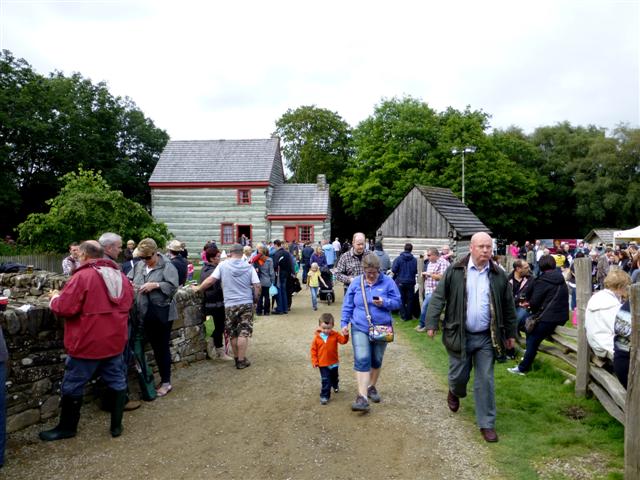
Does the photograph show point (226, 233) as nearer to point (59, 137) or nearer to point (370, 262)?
point (59, 137)

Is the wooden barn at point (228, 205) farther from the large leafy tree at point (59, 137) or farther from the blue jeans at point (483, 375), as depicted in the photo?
the blue jeans at point (483, 375)

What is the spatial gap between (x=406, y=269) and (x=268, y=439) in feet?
24.0

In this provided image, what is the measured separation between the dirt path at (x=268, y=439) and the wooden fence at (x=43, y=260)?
1526 cm

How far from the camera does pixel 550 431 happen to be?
204 inches

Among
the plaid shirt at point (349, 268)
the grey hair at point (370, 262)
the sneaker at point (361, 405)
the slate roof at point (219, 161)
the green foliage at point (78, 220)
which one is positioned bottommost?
the sneaker at point (361, 405)

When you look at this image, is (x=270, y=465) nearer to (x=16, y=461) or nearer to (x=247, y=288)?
(x=16, y=461)

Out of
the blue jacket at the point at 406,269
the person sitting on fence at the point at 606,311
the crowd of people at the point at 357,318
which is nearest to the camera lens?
the crowd of people at the point at 357,318

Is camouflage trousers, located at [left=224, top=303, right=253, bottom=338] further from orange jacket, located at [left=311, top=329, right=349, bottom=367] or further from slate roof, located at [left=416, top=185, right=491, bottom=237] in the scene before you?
slate roof, located at [left=416, top=185, right=491, bottom=237]

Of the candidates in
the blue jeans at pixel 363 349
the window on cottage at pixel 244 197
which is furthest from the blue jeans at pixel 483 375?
the window on cottage at pixel 244 197

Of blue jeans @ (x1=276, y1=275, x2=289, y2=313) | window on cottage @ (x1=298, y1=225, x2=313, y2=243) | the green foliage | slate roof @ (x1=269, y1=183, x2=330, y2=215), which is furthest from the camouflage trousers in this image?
window on cottage @ (x1=298, y1=225, x2=313, y2=243)

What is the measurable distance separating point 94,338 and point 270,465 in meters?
2.09

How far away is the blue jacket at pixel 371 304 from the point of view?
561cm

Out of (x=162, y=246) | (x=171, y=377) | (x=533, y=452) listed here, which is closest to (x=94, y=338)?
(x=171, y=377)

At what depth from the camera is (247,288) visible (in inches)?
295
